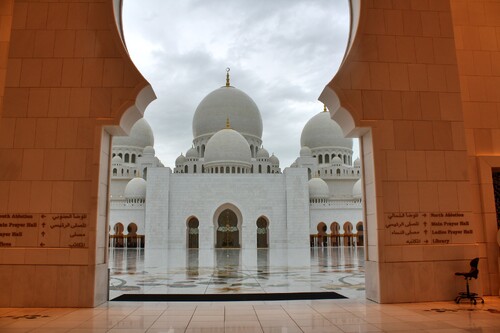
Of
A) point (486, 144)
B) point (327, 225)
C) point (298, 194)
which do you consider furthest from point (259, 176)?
point (486, 144)

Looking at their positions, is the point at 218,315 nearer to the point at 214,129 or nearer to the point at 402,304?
the point at 402,304

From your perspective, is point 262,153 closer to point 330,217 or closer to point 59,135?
point 330,217

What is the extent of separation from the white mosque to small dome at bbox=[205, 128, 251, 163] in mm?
76

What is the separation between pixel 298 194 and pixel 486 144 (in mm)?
22398

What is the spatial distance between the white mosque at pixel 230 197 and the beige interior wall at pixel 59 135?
21717 mm

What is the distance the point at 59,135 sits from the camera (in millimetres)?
5895

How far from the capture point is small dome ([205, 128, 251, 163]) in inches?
1228

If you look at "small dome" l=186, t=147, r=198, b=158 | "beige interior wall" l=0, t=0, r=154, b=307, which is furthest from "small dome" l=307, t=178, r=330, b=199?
"beige interior wall" l=0, t=0, r=154, b=307

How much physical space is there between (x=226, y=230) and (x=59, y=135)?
77.0 feet

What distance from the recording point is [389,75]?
6.31 m

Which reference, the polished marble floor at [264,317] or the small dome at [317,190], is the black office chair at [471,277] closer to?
the polished marble floor at [264,317]

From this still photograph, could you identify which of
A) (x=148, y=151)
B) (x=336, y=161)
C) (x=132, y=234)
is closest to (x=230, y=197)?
(x=132, y=234)

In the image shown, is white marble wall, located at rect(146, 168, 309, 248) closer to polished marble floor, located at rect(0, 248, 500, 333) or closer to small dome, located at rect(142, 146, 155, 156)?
small dome, located at rect(142, 146, 155, 156)

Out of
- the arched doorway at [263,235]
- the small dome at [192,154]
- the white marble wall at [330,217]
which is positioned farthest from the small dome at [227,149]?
the white marble wall at [330,217]
